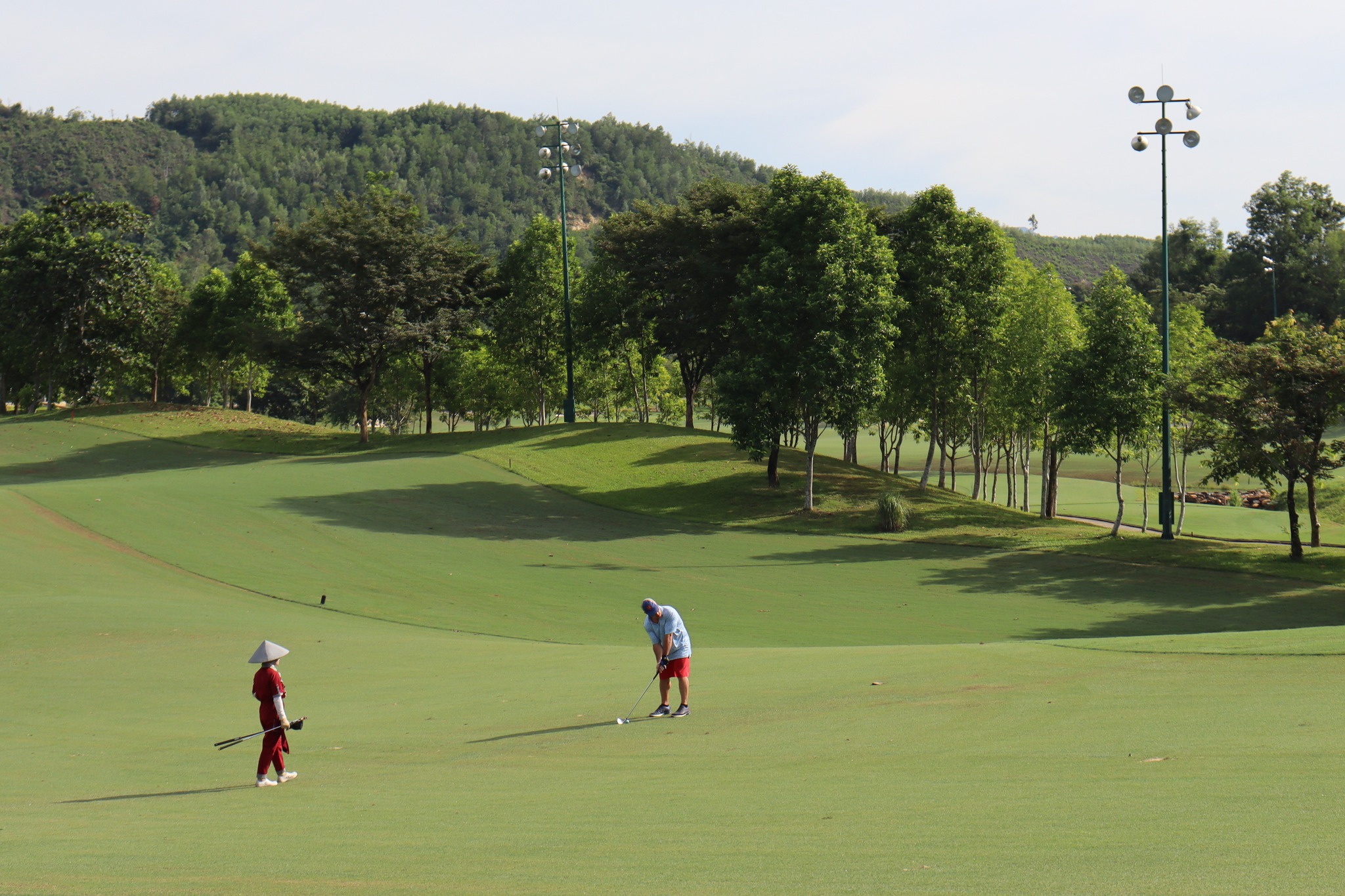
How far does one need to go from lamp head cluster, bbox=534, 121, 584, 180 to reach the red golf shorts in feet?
142

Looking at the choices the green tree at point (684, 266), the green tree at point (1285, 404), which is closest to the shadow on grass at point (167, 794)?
the green tree at point (1285, 404)

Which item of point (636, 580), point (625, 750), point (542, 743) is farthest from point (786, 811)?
point (636, 580)

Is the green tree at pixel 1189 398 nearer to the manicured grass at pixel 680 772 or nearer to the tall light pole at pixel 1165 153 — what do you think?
the tall light pole at pixel 1165 153

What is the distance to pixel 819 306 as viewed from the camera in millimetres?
43812

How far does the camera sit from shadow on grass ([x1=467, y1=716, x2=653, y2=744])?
47.9 feet

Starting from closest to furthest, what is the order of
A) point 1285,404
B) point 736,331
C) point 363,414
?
point 1285,404
point 736,331
point 363,414

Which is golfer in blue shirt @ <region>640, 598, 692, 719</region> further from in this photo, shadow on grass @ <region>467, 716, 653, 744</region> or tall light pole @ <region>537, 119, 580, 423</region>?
tall light pole @ <region>537, 119, 580, 423</region>

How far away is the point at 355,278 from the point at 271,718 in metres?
56.0

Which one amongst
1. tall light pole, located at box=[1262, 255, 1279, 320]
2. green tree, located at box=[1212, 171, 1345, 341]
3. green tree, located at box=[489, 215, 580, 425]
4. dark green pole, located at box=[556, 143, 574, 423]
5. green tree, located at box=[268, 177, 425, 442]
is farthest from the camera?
green tree, located at box=[1212, 171, 1345, 341]

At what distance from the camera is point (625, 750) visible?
539 inches

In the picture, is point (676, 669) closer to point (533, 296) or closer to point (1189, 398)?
point (1189, 398)

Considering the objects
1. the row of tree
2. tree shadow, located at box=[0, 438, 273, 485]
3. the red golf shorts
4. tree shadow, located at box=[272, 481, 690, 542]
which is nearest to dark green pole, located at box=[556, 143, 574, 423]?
the row of tree

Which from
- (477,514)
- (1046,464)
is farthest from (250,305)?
(1046,464)

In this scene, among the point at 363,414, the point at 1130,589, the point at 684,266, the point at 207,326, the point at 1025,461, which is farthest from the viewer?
the point at 207,326
